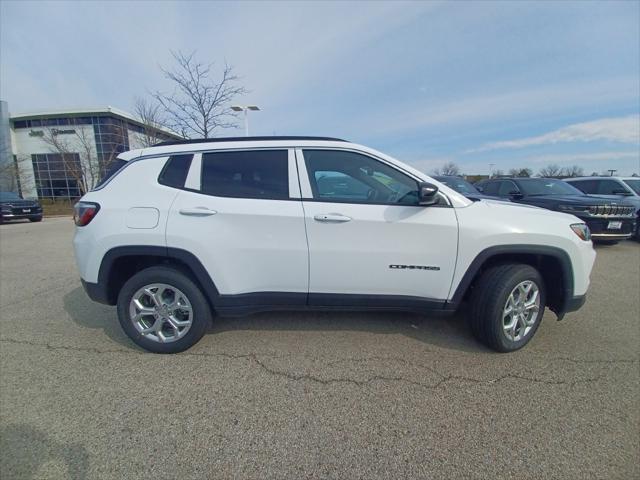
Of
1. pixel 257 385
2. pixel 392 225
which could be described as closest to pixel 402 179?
pixel 392 225

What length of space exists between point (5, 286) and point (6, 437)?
13.6ft

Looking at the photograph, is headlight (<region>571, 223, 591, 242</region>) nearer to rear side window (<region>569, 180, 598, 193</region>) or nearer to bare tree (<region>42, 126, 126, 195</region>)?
rear side window (<region>569, 180, 598, 193</region>)

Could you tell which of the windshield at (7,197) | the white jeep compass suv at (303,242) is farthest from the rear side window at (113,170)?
the windshield at (7,197)

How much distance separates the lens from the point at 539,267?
2834mm

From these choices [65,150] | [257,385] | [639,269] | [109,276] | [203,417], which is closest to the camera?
[203,417]

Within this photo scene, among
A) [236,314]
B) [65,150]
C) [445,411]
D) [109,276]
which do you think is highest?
[65,150]

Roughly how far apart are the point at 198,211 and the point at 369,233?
5.03 feet

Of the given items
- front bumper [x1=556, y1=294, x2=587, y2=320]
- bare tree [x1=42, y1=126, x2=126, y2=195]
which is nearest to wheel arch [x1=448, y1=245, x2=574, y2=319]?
front bumper [x1=556, y1=294, x2=587, y2=320]

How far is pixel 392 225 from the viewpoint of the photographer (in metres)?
2.49

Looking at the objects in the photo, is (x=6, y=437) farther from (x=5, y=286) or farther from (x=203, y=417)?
(x=5, y=286)

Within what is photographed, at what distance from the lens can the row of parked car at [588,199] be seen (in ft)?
21.5

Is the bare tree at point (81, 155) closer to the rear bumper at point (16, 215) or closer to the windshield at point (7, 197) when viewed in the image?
the windshield at point (7, 197)

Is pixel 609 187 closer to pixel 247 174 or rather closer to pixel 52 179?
pixel 247 174

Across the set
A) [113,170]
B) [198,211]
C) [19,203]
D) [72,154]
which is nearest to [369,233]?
[198,211]
